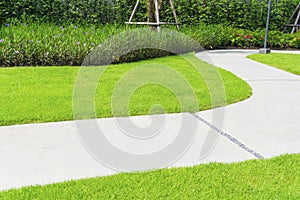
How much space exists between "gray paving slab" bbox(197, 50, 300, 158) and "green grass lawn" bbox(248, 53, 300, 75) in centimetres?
59

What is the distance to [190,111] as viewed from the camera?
3.82m

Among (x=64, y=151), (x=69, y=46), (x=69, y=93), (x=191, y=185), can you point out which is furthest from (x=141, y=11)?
(x=191, y=185)

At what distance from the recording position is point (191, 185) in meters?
2.32

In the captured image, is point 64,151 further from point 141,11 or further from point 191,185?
point 141,11

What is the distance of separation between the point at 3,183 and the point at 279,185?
170 cm

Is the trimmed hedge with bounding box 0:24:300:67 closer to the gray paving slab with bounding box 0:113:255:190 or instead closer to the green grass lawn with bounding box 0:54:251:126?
the green grass lawn with bounding box 0:54:251:126

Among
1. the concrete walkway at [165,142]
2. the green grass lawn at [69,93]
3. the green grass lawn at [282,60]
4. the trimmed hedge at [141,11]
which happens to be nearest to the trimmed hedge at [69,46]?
the green grass lawn at [69,93]

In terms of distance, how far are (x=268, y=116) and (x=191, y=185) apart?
1686mm

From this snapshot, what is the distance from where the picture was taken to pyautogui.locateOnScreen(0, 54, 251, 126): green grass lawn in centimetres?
366

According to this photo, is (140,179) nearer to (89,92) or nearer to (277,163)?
(277,163)

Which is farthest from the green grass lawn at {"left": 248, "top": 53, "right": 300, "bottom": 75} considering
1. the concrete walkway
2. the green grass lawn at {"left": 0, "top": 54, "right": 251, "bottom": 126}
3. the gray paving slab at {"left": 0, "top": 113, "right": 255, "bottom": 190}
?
the gray paving slab at {"left": 0, "top": 113, "right": 255, "bottom": 190}

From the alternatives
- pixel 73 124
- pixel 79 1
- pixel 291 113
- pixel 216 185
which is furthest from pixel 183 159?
pixel 79 1

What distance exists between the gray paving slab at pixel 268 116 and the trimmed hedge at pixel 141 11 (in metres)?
5.44

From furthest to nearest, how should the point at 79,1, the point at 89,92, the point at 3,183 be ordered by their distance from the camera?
the point at 79,1, the point at 89,92, the point at 3,183
